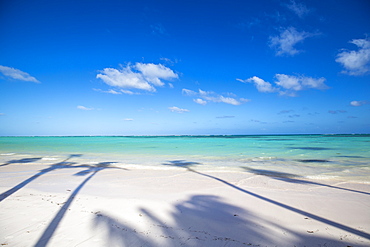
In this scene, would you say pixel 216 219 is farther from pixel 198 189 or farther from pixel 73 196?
pixel 73 196

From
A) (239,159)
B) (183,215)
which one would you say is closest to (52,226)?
(183,215)

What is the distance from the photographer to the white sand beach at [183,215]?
312 centimetres

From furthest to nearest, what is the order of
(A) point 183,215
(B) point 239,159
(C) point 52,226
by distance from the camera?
(B) point 239,159 < (A) point 183,215 < (C) point 52,226

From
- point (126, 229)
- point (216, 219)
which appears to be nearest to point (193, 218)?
point (216, 219)

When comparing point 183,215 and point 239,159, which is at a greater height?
point 183,215

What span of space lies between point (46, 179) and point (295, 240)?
9.60 metres

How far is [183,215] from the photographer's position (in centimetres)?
413

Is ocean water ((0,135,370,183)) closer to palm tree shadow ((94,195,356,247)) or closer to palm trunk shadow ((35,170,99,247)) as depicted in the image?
palm tree shadow ((94,195,356,247))

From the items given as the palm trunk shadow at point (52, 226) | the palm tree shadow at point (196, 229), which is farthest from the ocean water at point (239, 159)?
the palm trunk shadow at point (52, 226)

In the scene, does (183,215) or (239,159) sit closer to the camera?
(183,215)

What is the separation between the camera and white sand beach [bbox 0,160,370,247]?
A: 312 cm

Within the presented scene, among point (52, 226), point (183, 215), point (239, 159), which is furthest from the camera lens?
point (239, 159)

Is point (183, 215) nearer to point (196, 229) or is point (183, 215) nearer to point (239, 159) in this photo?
point (196, 229)

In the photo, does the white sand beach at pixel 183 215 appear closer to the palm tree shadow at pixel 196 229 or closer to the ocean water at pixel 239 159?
the palm tree shadow at pixel 196 229
